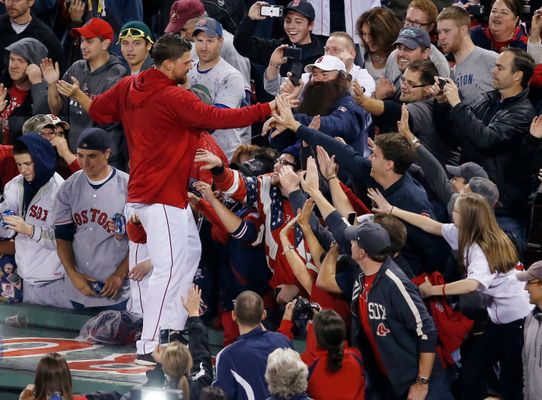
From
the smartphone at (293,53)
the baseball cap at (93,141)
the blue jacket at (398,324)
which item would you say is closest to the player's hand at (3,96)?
the baseball cap at (93,141)

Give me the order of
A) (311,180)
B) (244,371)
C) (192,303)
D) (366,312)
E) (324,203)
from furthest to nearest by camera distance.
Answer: (311,180)
(324,203)
(192,303)
(366,312)
(244,371)

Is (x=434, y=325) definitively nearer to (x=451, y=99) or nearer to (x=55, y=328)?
(x=451, y=99)

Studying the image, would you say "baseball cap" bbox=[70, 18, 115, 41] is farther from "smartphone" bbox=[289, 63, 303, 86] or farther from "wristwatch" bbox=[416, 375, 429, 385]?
"wristwatch" bbox=[416, 375, 429, 385]

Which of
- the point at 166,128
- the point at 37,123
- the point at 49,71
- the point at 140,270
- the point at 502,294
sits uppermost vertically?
the point at 166,128

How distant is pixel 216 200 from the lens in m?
9.30

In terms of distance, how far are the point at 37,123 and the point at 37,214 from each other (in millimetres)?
965

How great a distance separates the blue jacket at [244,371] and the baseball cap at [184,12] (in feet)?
16.5

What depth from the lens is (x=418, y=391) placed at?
316 inches

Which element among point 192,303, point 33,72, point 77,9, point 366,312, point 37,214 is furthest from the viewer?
point 77,9

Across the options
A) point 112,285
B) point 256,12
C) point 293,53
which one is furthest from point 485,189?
point 256,12

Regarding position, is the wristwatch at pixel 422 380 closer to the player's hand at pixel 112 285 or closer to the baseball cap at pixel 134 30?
the player's hand at pixel 112 285

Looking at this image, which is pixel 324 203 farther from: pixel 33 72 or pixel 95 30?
pixel 33 72

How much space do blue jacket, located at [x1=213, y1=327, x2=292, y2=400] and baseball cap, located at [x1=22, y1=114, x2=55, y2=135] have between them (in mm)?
3917

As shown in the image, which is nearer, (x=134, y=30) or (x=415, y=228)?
(x=415, y=228)
